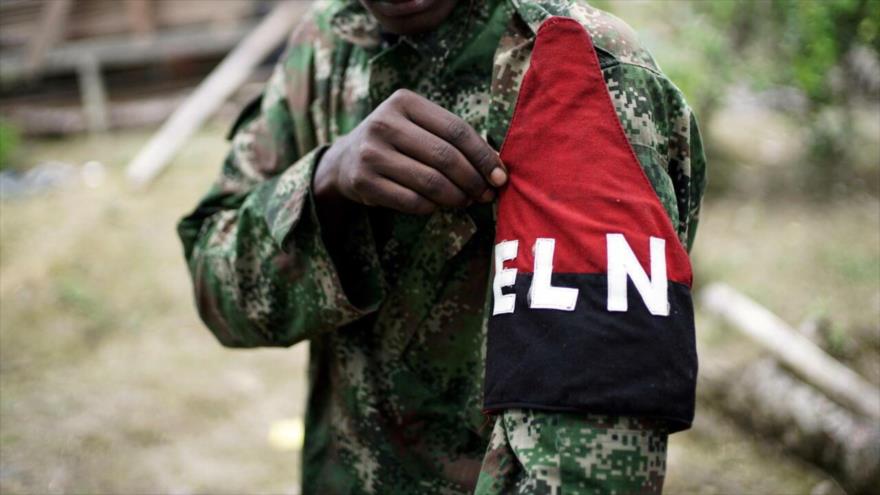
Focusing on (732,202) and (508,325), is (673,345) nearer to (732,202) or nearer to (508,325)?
(508,325)

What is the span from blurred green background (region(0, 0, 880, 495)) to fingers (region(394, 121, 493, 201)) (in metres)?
2.43

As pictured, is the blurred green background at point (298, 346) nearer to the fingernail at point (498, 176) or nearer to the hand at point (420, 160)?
the hand at point (420, 160)

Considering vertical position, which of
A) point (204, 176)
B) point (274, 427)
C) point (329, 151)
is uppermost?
point (204, 176)

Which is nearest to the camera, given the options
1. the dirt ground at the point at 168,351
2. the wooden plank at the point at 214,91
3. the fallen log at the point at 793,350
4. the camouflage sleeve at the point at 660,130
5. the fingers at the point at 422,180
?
the camouflage sleeve at the point at 660,130

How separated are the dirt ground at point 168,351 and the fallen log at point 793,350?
0.53 ft

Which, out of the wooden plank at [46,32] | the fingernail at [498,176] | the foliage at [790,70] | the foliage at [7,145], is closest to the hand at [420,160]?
the fingernail at [498,176]

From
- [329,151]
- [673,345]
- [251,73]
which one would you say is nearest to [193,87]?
[251,73]

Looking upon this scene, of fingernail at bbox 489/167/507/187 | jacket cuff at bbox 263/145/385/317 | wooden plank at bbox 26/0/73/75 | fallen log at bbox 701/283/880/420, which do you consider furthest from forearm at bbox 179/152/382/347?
wooden plank at bbox 26/0/73/75

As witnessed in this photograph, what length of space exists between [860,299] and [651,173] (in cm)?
397

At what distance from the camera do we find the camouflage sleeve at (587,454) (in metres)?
1.15

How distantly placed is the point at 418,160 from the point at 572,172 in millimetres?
280

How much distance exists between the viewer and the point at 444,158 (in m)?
1.35

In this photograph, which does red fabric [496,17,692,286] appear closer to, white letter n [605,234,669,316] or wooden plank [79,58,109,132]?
white letter n [605,234,669,316]

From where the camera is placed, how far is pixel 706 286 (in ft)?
16.7
